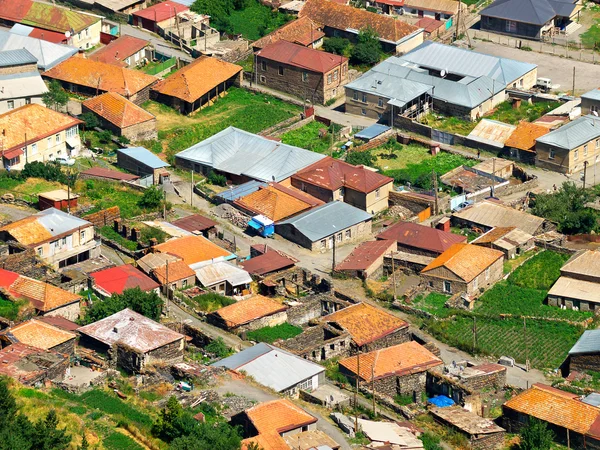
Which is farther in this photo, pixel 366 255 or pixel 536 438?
pixel 366 255

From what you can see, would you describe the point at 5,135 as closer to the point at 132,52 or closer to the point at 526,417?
the point at 132,52

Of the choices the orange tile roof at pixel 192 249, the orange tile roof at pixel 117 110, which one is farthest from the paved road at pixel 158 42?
the orange tile roof at pixel 192 249

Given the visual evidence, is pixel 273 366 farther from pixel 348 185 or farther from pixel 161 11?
pixel 161 11

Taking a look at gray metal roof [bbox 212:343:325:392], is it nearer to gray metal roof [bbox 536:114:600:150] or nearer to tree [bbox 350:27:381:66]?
gray metal roof [bbox 536:114:600:150]

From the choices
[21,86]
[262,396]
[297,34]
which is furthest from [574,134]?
[262,396]

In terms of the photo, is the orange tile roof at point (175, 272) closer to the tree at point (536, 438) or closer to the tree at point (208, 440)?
the tree at point (208, 440)

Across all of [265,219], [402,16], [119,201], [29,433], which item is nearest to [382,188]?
[265,219]

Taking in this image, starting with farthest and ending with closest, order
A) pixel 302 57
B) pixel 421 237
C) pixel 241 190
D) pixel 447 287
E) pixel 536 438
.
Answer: pixel 302 57
pixel 241 190
pixel 421 237
pixel 447 287
pixel 536 438
